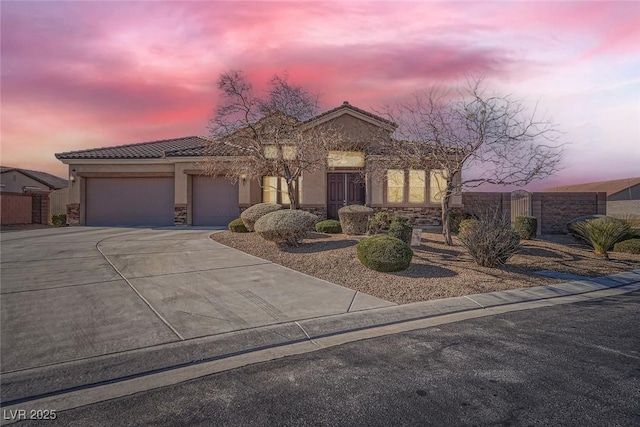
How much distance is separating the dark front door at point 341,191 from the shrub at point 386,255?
10.1 m

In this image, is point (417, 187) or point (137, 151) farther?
point (137, 151)

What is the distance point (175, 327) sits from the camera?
5.52 metres

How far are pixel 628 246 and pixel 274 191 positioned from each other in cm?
1505

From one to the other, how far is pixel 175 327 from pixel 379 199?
14.8m

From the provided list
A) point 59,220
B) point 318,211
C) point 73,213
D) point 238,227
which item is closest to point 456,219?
point 318,211

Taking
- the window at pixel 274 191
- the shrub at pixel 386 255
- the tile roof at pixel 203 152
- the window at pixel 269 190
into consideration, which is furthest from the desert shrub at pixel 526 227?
the tile roof at pixel 203 152

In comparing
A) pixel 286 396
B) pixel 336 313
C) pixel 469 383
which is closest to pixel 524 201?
pixel 336 313

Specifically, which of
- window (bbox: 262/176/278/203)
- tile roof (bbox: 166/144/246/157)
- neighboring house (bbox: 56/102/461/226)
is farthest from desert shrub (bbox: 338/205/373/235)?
window (bbox: 262/176/278/203)

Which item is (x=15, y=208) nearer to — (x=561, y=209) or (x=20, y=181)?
(x=20, y=181)

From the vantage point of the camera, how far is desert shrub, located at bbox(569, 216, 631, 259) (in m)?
13.1

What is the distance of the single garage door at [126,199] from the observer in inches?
816

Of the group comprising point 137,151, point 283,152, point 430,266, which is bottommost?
point 430,266

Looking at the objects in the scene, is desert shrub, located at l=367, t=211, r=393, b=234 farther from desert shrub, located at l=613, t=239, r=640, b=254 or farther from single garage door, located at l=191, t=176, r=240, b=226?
single garage door, located at l=191, t=176, r=240, b=226

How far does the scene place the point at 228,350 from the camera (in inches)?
193
